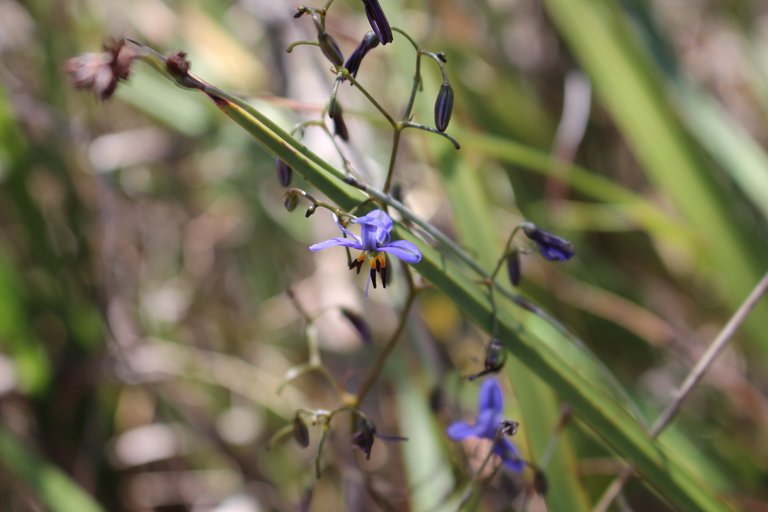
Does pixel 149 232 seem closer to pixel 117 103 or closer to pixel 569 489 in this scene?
pixel 117 103

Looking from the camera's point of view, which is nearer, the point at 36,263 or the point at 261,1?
the point at 36,263

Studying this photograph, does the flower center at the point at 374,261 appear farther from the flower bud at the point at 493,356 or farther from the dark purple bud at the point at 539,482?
the dark purple bud at the point at 539,482

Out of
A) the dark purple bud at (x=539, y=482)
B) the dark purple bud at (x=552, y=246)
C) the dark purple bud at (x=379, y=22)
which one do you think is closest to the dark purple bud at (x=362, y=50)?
the dark purple bud at (x=379, y=22)

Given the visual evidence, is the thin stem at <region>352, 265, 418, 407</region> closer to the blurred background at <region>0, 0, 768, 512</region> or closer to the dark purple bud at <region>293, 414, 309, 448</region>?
the dark purple bud at <region>293, 414, 309, 448</region>

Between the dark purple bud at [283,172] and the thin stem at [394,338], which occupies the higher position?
the dark purple bud at [283,172]

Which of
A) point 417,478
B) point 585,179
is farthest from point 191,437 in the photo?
point 585,179

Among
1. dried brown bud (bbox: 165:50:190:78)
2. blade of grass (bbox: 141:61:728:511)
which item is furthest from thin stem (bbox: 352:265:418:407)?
dried brown bud (bbox: 165:50:190:78)
